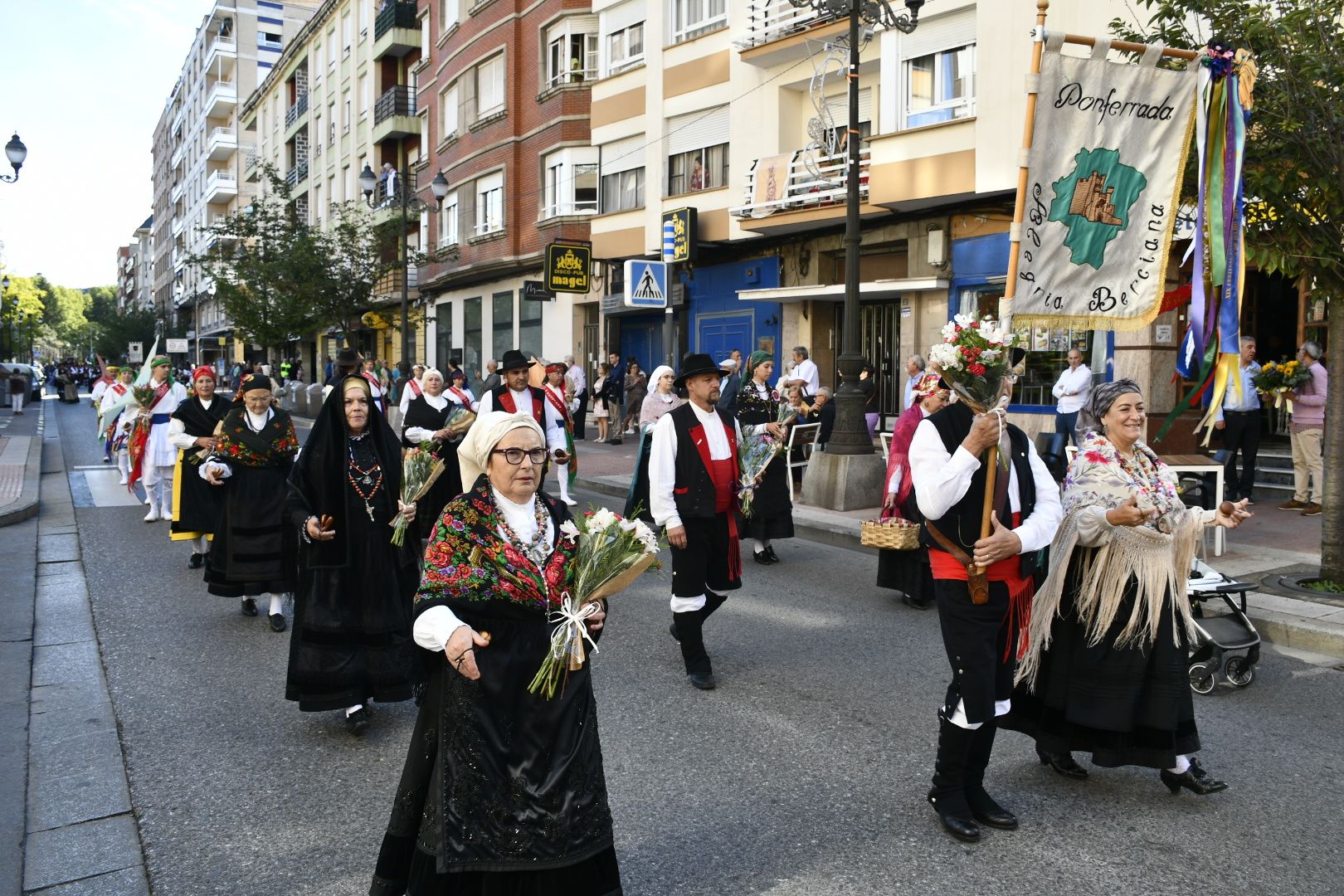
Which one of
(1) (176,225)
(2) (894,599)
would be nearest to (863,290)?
(2) (894,599)

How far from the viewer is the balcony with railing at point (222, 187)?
6844cm

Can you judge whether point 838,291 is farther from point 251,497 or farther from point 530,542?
point 530,542

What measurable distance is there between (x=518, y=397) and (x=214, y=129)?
7304 cm

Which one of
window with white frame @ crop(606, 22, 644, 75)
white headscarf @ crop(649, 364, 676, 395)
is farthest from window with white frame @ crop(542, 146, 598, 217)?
white headscarf @ crop(649, 364, 676, 395)

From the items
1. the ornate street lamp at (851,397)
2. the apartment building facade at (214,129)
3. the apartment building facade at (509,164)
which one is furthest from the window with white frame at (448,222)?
the apartment building facade at (214,129)

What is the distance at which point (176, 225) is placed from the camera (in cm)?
8981

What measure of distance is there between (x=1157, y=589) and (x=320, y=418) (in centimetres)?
404

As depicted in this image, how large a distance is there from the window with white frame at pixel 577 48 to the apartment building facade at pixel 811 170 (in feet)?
2.43

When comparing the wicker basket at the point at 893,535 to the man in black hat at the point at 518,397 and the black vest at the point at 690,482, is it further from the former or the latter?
the man in black hat at the point at 518,397

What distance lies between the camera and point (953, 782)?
13.5 feet

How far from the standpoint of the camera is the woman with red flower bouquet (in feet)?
25.1

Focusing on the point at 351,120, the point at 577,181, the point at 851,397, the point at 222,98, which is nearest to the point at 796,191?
the point at 851,397

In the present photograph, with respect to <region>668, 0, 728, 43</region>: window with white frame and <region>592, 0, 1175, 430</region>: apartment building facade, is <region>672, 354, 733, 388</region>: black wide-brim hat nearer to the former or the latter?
<region>592, 0, 1175, 430</region>: apartment building facade

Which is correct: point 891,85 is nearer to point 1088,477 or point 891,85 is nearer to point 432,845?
point 1088,477
